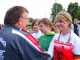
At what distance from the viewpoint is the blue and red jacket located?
2.54 m

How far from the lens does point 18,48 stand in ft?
8.29

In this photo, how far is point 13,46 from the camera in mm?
2529

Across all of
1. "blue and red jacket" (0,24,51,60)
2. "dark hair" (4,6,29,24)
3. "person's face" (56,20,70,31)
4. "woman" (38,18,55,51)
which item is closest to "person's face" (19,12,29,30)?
"dark hair" (4,6,29,24)

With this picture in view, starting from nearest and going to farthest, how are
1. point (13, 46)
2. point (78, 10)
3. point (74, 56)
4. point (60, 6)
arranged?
1. point (13, 46)
2. point (74, 56)
3. point (78, 10)
4. point (60, 6)

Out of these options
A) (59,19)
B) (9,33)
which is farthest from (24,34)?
(59,19)

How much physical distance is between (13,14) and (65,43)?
1.32 meters

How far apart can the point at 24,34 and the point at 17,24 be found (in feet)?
0.64

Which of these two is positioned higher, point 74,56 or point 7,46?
point 7,46

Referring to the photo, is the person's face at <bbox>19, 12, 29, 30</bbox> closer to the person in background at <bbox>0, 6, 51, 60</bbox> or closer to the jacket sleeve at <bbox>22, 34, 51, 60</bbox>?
the person in background at <bbox>0, 6, 51, 60</bbox>

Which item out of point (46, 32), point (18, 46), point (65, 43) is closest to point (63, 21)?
point (65, 43)

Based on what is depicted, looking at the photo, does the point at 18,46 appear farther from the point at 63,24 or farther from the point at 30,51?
the point at 63,24

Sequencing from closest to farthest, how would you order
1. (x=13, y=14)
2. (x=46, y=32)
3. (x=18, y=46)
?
(x=18, y=46) → (x=13, y=14) → (x=46, y=32)

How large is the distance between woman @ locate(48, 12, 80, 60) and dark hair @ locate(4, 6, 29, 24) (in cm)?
118

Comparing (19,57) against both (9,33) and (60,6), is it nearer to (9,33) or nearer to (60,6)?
(9,33)
